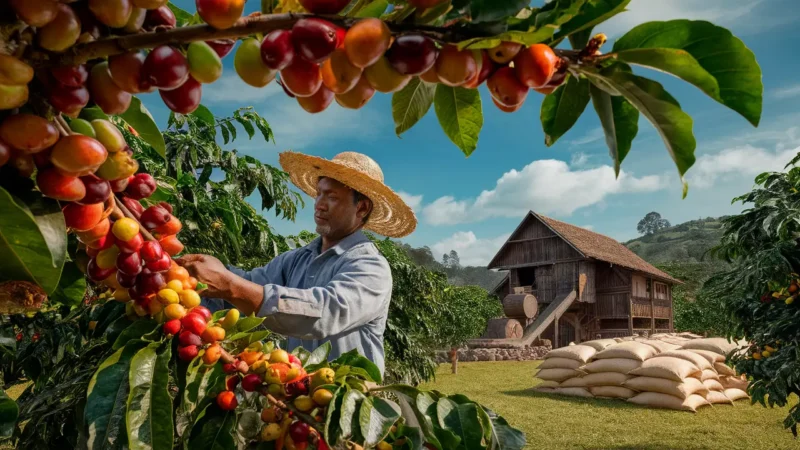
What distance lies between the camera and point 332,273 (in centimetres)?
251

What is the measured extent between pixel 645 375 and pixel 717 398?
150cm

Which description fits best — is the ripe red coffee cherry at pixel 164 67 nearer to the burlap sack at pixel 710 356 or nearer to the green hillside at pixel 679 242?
the burlap sack at pixel 710 356

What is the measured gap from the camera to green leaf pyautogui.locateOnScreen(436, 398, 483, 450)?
962 mm

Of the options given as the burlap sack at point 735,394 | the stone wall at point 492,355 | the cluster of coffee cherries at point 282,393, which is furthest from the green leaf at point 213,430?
the stone wall at point 492,355

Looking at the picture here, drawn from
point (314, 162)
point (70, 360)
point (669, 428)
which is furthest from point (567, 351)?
point (70, 360)

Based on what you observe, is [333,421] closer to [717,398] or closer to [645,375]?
[645,375]

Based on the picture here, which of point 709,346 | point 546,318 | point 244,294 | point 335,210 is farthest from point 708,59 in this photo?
point 546,318

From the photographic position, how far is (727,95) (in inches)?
22.7

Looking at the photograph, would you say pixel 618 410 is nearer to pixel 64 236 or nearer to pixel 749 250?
pixel 749 250

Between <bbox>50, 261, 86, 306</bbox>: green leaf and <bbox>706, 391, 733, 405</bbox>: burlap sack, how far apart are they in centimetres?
1161

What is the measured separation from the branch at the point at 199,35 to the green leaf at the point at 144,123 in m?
0.24

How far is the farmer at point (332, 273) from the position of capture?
165 cm

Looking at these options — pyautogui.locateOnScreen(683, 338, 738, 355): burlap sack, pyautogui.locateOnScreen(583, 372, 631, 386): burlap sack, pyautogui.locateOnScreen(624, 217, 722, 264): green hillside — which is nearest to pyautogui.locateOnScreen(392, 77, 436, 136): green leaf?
pyautogui.locateOnScreen(583, 372, 631, 386): burlap sack

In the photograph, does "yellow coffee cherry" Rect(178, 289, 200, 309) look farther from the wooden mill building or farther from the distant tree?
the distant tree
